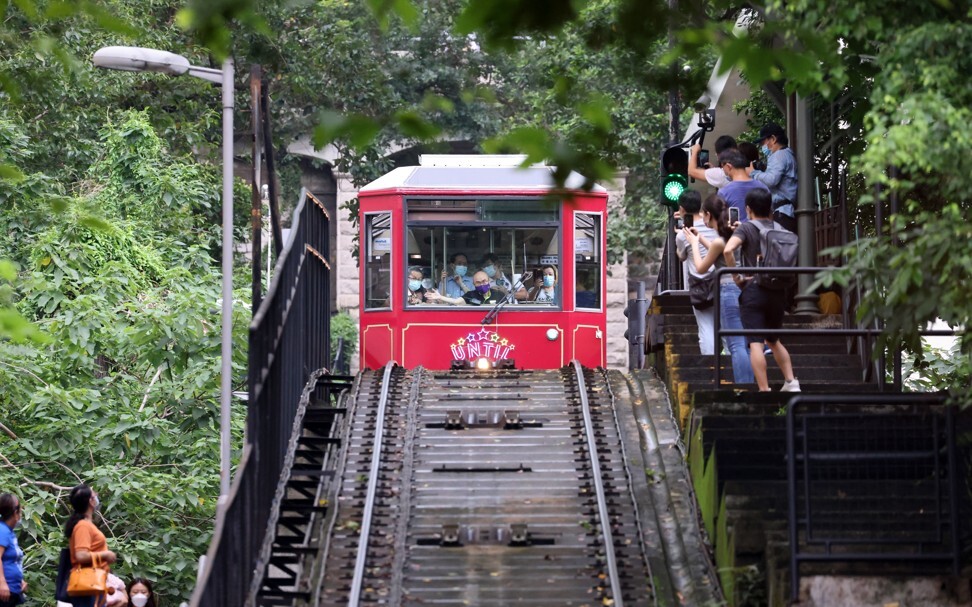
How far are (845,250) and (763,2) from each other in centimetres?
206

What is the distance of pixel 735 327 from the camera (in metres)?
14.2

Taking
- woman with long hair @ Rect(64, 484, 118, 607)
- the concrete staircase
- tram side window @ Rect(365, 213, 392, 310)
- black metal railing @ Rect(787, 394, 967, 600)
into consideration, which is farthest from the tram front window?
black metal railing @ Rect(787, 394, 967, 600)

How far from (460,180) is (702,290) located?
19.4 feet

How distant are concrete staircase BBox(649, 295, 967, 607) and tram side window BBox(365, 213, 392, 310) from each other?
399cm

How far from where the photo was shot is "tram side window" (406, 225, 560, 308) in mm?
19188

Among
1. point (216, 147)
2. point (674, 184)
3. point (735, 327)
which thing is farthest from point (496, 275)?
point (216, 147)

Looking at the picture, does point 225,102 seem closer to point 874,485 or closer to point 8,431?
point 8,431

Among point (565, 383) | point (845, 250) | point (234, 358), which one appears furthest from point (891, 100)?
point (234, 358)

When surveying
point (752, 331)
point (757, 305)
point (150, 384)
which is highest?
point (757, 305)

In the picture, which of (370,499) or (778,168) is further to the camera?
(778,168)

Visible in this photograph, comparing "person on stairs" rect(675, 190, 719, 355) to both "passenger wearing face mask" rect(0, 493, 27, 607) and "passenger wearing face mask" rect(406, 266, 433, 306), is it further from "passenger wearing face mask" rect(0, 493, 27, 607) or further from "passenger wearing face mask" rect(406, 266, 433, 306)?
"passenger wearing face mask" rect(0, 493, 27, 607)

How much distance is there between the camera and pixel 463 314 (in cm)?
1903

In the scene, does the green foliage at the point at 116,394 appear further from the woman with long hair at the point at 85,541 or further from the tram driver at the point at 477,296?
the woman with long hair at the point at 85,541

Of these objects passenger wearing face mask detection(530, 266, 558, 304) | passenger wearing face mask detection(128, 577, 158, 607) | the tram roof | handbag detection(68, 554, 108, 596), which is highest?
the tram roof
